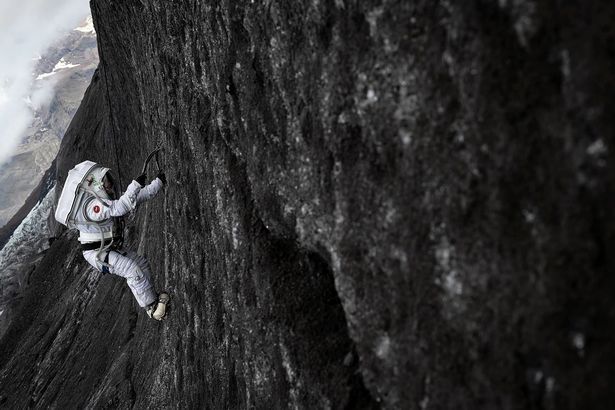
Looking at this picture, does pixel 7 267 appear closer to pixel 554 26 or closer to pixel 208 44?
pixel 208 44

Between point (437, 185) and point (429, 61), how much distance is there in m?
0.87

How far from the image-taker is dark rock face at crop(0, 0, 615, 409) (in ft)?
8.46

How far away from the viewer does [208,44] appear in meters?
7.16

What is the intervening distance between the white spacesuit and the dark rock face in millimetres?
1140

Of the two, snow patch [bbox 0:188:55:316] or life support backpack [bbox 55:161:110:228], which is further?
snow patch [bbox 0:188:55:316]

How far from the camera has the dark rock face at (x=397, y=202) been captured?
2.58 meters

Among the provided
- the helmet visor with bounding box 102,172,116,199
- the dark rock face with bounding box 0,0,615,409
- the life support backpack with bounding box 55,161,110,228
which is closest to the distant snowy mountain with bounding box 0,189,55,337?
the life support backpack with bounding box 55,161,110,228

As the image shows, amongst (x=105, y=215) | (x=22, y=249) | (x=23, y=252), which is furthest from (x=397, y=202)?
(x=22, y=249)

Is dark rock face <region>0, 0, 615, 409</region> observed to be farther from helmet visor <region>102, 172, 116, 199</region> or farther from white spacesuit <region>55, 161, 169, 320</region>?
helmet visor <region>102, 172, 116, 199</region>

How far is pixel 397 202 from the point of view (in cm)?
383

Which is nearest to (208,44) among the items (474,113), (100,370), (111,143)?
(474,113)

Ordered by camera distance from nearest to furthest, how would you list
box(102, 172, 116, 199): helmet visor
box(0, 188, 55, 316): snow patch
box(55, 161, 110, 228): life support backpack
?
box(55, 161, 110, 228): life support backpack
box(102, 172, 116, 199): helmet visor
box(0, 188, 55, 316): snow patch

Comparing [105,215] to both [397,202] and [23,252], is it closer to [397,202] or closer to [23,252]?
[397,202]

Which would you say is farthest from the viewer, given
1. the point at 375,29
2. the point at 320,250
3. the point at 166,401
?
the point at 166,401
